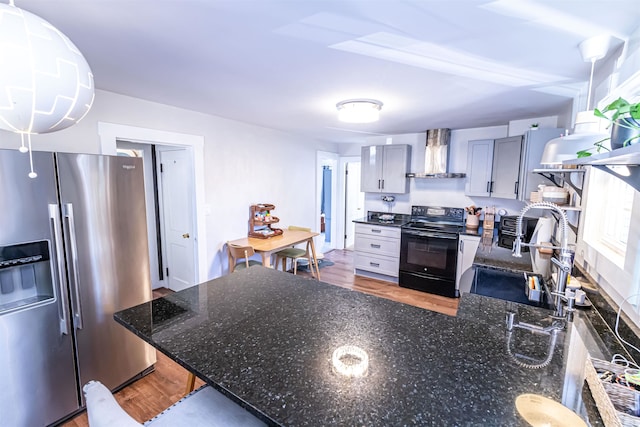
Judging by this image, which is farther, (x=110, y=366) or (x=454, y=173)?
(x=454, y=173)

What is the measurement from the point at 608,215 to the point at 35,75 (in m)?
2.57

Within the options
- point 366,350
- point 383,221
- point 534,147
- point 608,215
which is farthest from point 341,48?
point 383,221

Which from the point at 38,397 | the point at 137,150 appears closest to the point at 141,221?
the point at 38,397

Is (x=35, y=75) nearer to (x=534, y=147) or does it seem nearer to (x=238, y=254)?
(x=238, y=254)

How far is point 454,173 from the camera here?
4125 mm

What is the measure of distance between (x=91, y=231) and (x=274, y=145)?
283 centimetres

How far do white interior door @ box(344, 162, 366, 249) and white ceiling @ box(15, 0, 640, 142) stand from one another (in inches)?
128

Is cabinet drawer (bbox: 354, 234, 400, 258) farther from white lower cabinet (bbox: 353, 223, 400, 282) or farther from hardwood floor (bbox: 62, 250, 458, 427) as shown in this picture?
hardwood floor (bbox: 62, 250, 458, 427)

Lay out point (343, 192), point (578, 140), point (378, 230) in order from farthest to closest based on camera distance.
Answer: point (343, 192) < point (378, 230) < point (578, 140)

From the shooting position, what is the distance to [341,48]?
1622mm

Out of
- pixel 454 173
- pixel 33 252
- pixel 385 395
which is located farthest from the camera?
pixel 454 173

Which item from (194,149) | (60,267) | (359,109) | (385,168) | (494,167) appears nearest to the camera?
(60,267)

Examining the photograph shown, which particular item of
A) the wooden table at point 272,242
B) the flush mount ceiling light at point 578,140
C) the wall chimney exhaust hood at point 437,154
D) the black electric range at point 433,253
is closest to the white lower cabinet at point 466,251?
the black electric range at point 433,253

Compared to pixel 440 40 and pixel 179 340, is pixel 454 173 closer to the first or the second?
pixel 440 40
